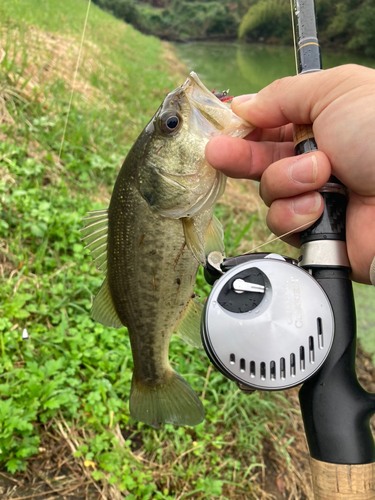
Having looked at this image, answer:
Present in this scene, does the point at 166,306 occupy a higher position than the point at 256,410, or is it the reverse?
the point at 166,306

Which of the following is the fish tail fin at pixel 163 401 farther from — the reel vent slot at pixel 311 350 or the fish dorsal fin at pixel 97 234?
the reel vent slot at pixel 311 350

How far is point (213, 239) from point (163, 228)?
0.23 meters

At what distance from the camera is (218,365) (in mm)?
1041

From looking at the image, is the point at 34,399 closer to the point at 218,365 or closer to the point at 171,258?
the point at 171,258

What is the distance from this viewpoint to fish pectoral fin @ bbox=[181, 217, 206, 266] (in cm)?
138

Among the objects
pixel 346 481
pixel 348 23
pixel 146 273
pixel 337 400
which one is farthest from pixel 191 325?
pixel 348 23

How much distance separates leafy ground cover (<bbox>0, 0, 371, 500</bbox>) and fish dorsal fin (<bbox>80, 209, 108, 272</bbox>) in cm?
113

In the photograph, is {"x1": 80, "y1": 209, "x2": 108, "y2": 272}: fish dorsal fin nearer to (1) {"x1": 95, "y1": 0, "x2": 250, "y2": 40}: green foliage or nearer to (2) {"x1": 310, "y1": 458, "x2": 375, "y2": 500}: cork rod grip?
(2) {"x1": 310, "y1": 458, "x2": 375, "y2": 500}: cork rod grip

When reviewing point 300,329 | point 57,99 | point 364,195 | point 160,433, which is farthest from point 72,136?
point 300,329

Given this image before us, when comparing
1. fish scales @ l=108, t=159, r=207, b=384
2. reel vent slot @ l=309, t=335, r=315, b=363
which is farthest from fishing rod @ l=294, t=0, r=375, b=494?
fish scales @ l=108, t=159, r=207, b=384

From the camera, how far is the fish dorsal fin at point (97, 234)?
1.51 m

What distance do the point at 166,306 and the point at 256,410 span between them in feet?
5.95

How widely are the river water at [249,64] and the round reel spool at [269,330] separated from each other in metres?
14.6

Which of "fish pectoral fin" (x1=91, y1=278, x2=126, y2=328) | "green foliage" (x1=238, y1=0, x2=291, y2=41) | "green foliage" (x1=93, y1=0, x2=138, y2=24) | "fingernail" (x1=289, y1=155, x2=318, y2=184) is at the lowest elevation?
"fish pectoral fin" (x1=91, y1=278, x2=126, y2=328)
